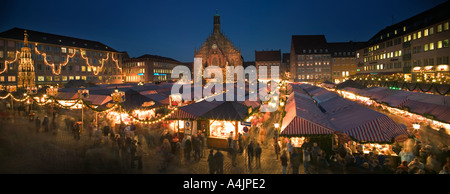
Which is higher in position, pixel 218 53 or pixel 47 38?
pixel 47 38

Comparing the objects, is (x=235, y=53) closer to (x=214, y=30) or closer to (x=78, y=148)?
(x=214, y=30)

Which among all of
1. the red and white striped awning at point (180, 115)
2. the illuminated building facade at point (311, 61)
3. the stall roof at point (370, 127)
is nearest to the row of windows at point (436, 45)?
the stall roof at point (370, 127)

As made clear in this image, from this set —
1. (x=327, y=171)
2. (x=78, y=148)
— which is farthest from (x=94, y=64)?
(x=327, y=171)

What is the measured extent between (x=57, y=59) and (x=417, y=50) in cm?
7245

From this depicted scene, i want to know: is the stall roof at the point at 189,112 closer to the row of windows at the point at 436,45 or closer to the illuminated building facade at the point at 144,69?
the row of windows at the point at 436,45

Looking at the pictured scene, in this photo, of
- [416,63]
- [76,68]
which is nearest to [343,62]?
[416,63]

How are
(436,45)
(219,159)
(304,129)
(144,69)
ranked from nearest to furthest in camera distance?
1. (219,159)
2. (304,129)
3. (436,45)
4. (144,69)

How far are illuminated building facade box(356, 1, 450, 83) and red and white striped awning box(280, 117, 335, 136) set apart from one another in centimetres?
2119

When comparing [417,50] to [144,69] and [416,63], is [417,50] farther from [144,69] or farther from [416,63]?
[144,69]

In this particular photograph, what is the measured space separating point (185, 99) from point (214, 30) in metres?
52.8

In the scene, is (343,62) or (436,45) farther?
(343,62)

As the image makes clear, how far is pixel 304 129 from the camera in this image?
10.5 m
